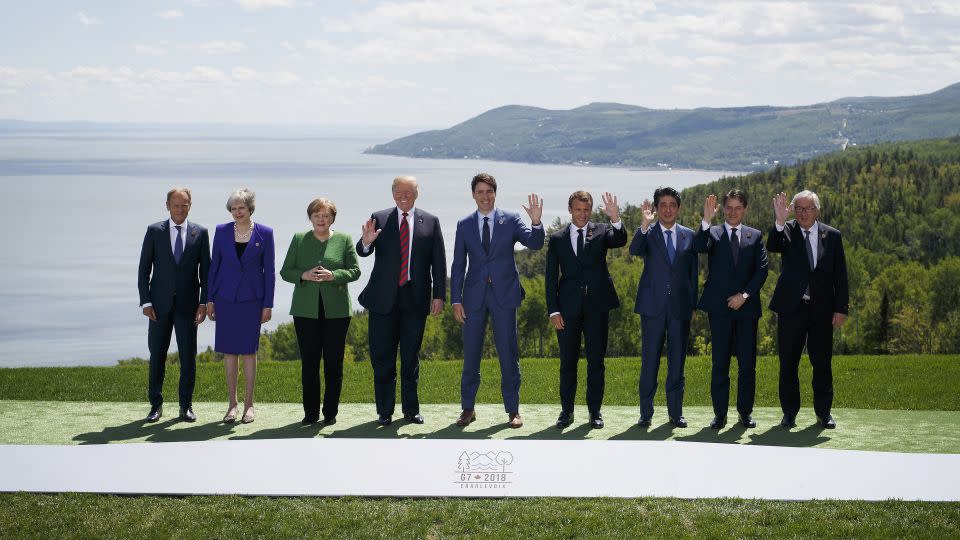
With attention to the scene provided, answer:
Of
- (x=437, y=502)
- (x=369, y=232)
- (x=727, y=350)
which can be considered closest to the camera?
(x=437, y=502)

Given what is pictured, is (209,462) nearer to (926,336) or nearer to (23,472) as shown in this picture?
(23,472)

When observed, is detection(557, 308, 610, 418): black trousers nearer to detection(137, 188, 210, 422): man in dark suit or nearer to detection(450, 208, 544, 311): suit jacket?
detection(450, 208, 544, 311): suit jacket

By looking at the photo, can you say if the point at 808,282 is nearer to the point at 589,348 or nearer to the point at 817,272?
the point at 817,272

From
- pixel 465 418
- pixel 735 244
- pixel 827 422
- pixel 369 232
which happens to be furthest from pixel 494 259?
pixel 827 422

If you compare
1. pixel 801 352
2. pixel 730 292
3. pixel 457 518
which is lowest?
pixel 457 518

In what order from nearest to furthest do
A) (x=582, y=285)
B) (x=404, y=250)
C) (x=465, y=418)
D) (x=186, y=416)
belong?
(x=582, y=285) < (x=404, y=250) < (x=465, y=418) < (x=186, y=416)

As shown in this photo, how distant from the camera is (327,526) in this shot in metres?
6.53

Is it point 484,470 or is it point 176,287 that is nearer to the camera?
point 484,470

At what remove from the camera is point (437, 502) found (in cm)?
699

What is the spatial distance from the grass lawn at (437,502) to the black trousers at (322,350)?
327 mm

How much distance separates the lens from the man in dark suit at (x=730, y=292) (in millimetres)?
8953

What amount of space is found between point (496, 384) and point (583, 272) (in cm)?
970

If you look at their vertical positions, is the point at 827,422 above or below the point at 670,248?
below

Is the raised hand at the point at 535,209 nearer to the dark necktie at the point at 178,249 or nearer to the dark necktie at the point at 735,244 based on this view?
the dark necktie at the point at 735,244
